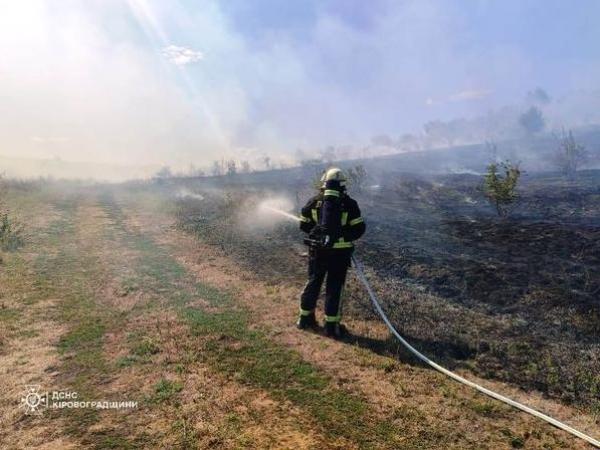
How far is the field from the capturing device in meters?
5.91

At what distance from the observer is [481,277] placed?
13844mm

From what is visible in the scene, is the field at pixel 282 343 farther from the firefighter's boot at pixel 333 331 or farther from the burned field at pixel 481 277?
the firefighter's boot at pixel 333 331

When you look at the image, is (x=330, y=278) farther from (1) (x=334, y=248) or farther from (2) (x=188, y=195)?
(2) (x=188, y=195)

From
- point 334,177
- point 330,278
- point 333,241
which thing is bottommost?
point 330,278

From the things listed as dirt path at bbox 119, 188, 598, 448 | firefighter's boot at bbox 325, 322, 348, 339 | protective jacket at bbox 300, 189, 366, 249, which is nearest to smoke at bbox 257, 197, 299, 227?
protective jacket at bbox 300, 189, 366, 249

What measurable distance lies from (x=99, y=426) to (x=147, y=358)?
2.02 m

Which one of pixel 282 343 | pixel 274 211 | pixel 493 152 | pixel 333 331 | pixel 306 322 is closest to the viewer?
pixel 282 343

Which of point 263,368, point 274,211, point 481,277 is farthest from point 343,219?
point 274,211

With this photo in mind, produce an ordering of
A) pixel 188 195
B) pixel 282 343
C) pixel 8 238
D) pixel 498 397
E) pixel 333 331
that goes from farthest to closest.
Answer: pixel 188 195 → pixel 8 238 → pixel 333 331 → pixel 282 343 → pixel 498 397

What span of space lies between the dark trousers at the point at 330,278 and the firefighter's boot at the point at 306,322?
1.05 feet

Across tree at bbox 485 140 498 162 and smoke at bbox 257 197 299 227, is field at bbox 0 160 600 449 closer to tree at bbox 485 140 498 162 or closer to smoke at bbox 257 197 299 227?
smoke at bbox 257 197 299 227

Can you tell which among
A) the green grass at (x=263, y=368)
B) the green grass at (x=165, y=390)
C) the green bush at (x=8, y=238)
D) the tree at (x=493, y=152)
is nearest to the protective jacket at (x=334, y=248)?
the green grass at (x=263, y=368)

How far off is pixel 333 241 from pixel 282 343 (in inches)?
90.8

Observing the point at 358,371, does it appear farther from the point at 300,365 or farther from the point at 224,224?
the point at 224,224
